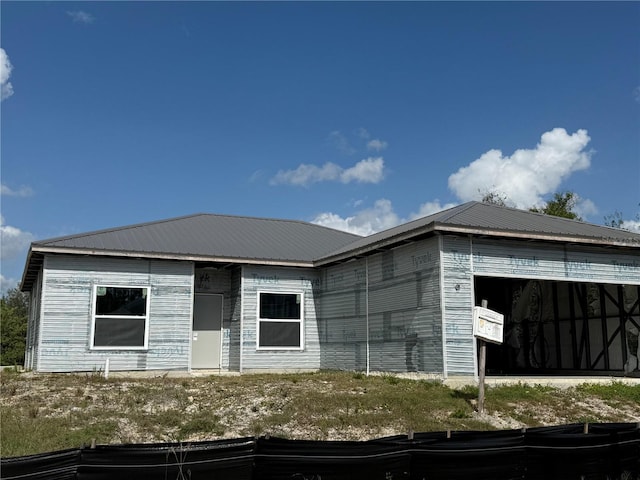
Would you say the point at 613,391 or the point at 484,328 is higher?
the point at 484,328

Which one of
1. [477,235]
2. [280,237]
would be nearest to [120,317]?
[280,237]

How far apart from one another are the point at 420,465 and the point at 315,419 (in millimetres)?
4072

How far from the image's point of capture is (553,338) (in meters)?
21.7

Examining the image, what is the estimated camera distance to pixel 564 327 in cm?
2117

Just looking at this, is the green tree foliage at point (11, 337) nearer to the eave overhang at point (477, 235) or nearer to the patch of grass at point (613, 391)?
the eave overhang at point (477, 235)

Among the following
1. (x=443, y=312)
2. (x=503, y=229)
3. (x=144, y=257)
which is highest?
(x=503, y=229)

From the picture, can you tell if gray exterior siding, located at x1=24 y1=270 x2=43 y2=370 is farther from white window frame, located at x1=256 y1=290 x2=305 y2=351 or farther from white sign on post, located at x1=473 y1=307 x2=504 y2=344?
white sign on post, located at x1=473 y1=307 x2=504 y2=344

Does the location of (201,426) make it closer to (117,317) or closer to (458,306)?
(458,306)

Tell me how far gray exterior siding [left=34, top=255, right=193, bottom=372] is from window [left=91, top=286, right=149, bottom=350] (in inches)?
5.9

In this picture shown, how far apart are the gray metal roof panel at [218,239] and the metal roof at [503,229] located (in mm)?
2710

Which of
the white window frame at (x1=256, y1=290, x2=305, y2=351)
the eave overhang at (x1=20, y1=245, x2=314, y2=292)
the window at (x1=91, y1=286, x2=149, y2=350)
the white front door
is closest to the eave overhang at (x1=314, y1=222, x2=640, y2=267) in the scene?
the eave overhang at (x1=20, y1=245, x2=314, y2=292)

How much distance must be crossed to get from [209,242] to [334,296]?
14.2 feet

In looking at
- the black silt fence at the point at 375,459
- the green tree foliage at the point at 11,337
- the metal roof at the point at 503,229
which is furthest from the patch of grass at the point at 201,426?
the green tree foliage at the point at 11,337

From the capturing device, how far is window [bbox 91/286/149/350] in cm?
1659
